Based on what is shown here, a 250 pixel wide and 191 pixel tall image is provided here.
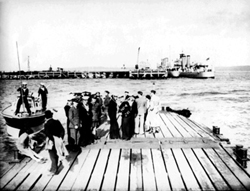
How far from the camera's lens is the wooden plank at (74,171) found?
4122 millimetres

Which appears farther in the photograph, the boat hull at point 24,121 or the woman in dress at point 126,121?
the boat hull at point 24,121

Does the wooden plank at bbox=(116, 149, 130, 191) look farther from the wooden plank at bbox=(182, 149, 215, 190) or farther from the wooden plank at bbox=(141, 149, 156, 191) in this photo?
the wooden plank at bbox=(182, 149, 215, 190)

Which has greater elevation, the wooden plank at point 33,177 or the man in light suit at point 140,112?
the man in light suit at point 140,112

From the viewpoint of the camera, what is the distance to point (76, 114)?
5316 mm

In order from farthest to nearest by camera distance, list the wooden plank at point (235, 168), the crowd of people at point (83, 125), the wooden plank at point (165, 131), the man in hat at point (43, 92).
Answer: the man in hat at point (43, 92), the wooden plank at point (165, 131), the crowd of people at point (83, 125), the wooden plank at point (235, 168)

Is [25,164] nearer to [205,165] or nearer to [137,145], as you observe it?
[137,145]

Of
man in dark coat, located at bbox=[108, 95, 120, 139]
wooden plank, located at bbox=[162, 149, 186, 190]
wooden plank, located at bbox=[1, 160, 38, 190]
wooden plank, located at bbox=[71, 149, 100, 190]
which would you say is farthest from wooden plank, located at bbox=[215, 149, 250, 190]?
wooden plank, located at bbox=[1, 160, 38, 190]

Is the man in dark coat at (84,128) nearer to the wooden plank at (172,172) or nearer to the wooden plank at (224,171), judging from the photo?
the wooden plank at (172,172)

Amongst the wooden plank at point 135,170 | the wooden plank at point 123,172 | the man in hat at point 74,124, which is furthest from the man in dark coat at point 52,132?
the wooden plank at point 135,170

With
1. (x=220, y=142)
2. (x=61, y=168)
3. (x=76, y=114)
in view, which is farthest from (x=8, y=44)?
(x=220, y=142)

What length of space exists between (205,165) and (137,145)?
5.40ft

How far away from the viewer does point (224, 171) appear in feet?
14.8

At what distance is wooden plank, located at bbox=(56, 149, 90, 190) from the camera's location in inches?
162

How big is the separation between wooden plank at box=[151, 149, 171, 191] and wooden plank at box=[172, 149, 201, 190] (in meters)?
0.34
